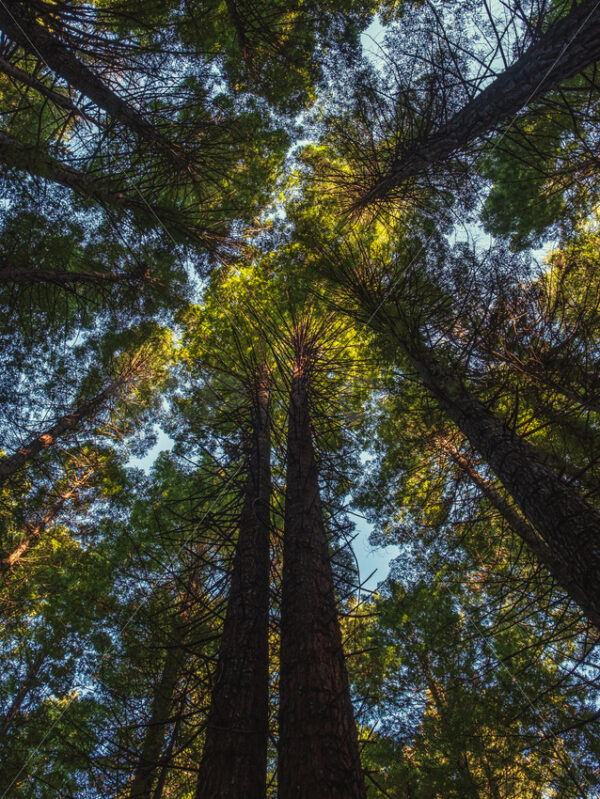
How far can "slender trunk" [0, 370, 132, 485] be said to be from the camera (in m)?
7.01

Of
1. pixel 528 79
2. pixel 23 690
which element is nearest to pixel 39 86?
pixel 528 79

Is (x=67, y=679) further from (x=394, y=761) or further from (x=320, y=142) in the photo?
(x=320, y=142)

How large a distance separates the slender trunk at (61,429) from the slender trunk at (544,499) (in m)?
7.85

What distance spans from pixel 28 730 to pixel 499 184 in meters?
14.5

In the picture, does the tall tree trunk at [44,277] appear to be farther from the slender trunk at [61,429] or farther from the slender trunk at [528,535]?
the slender trunk at [528,535]

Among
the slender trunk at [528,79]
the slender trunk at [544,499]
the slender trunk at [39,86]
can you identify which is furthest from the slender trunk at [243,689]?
the slender trunk at [528,79]

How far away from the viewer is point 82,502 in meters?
9.70

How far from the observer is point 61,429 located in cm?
861

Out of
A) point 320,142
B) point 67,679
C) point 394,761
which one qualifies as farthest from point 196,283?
point 394,761

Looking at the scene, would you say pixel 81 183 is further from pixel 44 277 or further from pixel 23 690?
pixel 23 690

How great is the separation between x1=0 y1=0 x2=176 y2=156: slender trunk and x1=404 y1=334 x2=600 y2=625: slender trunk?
5.14 meters

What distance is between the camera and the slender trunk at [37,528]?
786 cm

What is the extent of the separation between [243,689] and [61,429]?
8.29 meters

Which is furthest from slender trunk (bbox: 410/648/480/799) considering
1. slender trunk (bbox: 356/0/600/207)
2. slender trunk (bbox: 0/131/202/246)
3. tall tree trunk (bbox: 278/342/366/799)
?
slender trunk (bbox: 0/131/202/246)
